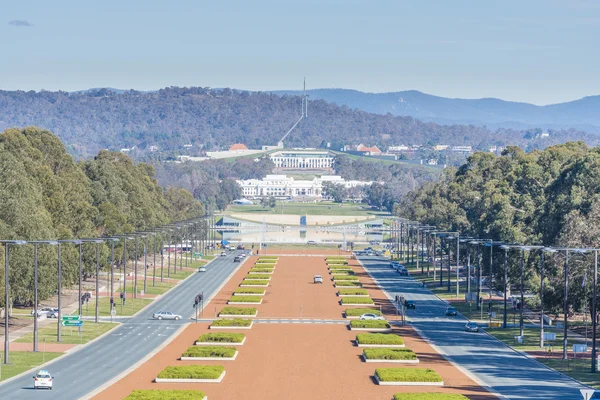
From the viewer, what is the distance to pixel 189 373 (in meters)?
79.9

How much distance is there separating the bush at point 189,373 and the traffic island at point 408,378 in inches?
424

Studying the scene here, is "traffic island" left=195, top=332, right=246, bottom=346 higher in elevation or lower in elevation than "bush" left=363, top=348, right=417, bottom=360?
lower

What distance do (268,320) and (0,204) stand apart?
27.2 m

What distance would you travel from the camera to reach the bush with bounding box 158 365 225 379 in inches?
3125

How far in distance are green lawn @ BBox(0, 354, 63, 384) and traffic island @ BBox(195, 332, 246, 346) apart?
1233cm

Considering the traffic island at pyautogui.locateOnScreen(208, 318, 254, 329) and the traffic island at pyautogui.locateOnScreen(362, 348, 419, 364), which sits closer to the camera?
the traffic island at pyautogui.locateOnScreen(362, 348, 419, 364)

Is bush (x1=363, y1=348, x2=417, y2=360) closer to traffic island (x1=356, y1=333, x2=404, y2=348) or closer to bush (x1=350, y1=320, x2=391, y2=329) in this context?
traffic island (x1=356, y1=333, x2=404, y2=348)

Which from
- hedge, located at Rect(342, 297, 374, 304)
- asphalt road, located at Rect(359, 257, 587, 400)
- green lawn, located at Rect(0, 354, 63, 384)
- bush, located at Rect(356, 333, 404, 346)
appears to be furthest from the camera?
hedge, located at Rect(342, 297, 374, 304)

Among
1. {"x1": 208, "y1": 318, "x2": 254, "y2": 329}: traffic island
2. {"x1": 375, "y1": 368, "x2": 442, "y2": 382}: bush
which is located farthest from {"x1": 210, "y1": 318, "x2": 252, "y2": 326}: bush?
{"x1": 375, "y1": 368, "x2": 442, "y2": 382}: bush

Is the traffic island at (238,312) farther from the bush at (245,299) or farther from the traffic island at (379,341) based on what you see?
the traffic island at (379,341)

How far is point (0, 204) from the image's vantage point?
108750mm

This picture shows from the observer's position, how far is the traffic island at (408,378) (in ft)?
260

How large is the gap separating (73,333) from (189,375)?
2762 centimetres

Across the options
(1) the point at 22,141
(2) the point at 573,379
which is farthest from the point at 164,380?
(1) the point at 22,141
